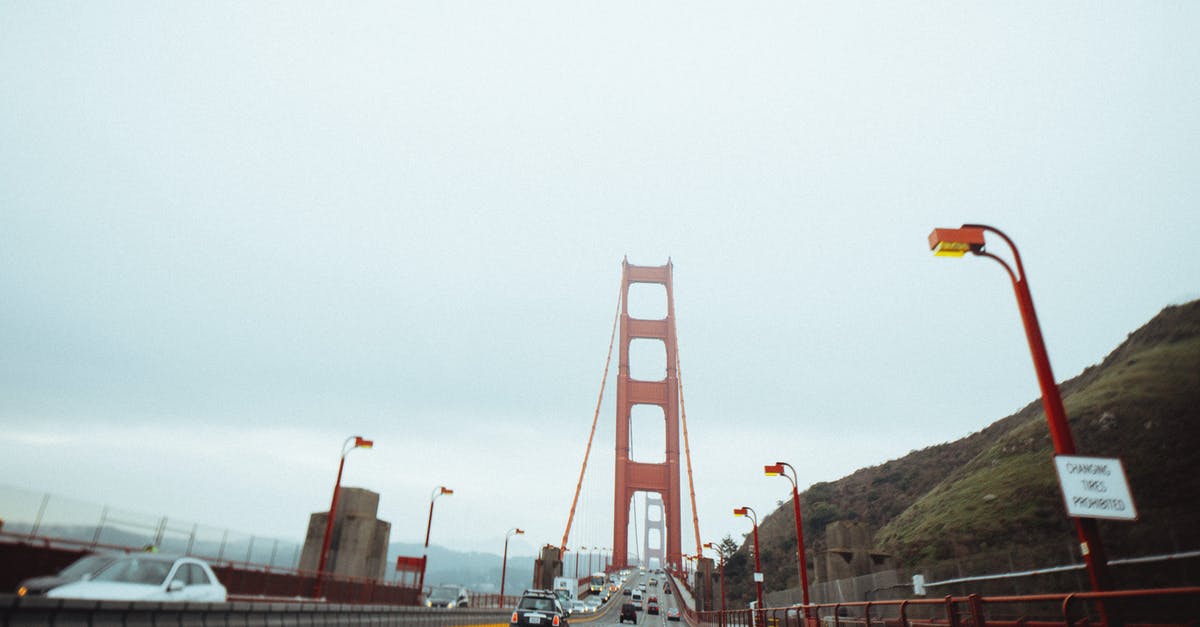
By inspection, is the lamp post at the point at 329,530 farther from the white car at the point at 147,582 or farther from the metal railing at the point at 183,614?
the white car at the point at 147,582

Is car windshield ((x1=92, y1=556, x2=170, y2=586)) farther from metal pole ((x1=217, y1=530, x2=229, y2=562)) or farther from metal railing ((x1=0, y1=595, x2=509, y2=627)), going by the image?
metal pole ((x1=217, y1=530, x2=229, y2=562))

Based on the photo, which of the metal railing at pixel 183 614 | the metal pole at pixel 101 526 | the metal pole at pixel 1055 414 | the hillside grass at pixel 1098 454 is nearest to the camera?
the metal pole at pixel 1055 414

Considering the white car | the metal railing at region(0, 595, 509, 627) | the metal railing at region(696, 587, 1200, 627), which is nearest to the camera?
the metal railing at region(696, 587, 1200, 627)

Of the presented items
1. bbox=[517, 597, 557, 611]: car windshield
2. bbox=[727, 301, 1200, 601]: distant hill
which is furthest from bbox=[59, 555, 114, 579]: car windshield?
bbox=[727, 301, 1200, 601]: distant hill

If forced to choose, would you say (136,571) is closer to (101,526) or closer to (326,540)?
(101,526)

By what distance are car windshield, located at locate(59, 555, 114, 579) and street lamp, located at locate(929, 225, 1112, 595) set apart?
12127mm

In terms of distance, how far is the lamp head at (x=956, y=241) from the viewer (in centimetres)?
862

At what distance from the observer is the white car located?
8445 mm

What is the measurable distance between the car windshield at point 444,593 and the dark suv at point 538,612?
698 inches

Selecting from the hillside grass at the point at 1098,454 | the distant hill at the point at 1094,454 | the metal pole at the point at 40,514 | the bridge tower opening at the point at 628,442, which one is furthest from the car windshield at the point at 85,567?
the bridge tower opening at the point at 628,442

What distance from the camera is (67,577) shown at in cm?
862

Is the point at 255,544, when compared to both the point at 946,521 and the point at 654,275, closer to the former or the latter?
the point at 946,521

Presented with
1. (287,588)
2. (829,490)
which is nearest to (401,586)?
(287,588)

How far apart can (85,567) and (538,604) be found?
34.9ft
